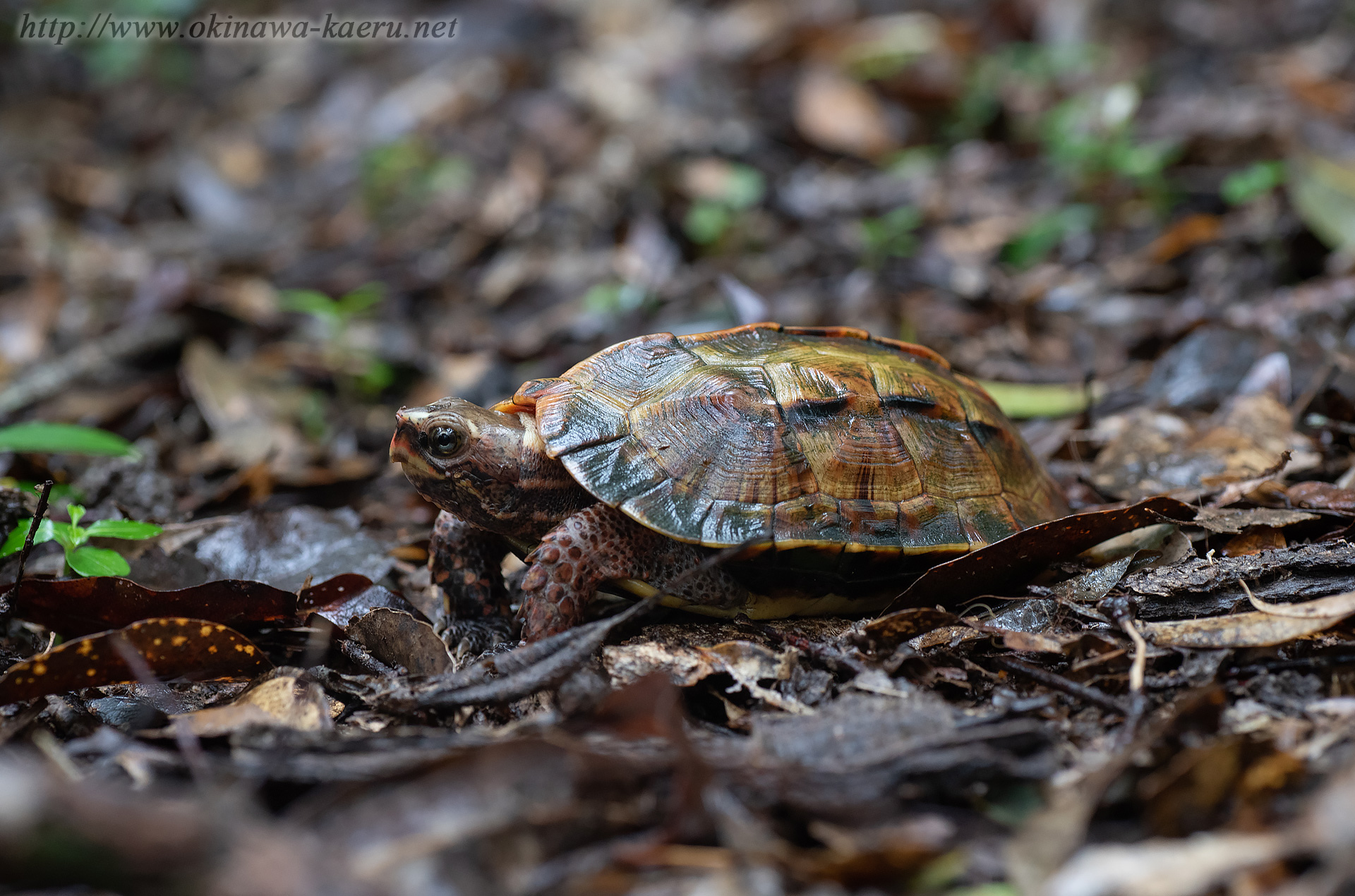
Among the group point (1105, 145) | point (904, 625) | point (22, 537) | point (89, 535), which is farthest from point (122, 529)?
point (1105, 145)

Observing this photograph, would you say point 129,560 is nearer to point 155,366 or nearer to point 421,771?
point 421,771

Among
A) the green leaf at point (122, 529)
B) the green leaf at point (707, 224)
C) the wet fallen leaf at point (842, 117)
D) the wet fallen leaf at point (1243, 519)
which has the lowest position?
the wet fallen leaf at point (1243, 519)

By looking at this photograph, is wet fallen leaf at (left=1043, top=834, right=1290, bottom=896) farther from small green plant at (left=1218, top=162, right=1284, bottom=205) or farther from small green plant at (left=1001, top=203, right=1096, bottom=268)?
small green plant at (left=1001, top=203, right=1096, bottom=268)

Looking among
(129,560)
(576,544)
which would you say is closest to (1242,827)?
(576,544)

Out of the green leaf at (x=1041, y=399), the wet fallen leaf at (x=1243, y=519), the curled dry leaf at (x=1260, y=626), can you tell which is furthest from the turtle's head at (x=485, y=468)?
the green leaf at (x=1041, y=399)

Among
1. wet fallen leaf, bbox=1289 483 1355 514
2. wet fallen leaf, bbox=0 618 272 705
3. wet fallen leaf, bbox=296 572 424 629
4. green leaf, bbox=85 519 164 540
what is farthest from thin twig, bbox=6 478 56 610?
wet fallen leaf, bbox=1289 483 1355 514

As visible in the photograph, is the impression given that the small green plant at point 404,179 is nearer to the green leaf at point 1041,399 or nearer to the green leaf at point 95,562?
the green leaf at point 1041,399
